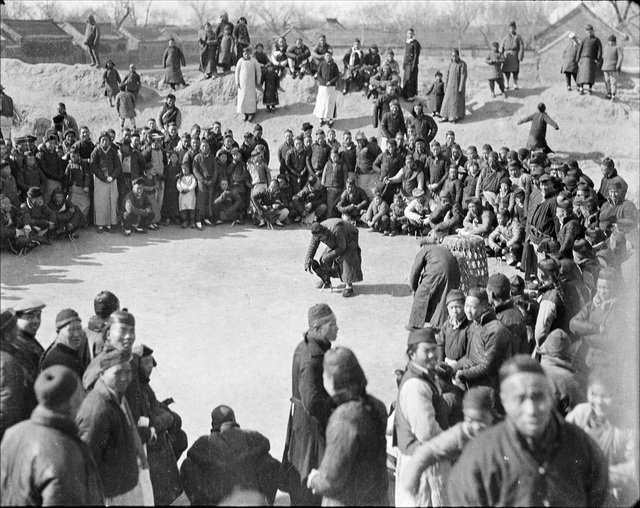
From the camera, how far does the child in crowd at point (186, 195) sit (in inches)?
517

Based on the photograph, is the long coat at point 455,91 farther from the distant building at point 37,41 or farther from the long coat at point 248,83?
the distant building at point 37,41

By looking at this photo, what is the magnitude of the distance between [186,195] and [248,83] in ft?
19.9

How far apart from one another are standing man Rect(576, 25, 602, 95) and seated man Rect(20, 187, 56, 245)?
486 inches

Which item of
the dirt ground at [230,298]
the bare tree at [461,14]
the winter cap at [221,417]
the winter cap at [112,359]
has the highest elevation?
the bare tree at [461,14]

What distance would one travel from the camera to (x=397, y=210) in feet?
43.3

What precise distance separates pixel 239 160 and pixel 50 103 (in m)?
10.5

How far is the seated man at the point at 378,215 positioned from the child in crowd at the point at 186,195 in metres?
2.83

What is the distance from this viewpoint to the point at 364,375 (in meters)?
4.41

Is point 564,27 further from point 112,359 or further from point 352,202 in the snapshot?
point 112,359

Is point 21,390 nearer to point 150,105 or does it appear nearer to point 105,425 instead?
point 105,425

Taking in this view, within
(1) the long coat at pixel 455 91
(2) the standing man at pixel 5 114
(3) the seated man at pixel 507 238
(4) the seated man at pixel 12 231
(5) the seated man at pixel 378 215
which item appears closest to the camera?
(4) the seated man at pixel 12 231

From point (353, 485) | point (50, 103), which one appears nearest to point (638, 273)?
point (353, 485)

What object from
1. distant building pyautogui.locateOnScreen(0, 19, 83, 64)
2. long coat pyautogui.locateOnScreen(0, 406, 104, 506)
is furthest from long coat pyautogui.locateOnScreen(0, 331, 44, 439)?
distant building pyautogui.locateOnScreen(0, 19, 83, 64)

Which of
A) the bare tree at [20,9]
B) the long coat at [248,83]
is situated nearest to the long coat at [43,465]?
the long coat at [248,83]
